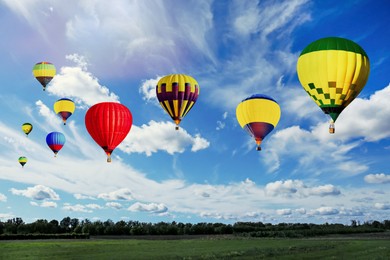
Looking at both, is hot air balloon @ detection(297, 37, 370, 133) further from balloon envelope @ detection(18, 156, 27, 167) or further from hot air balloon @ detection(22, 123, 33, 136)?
balloon envelope @ detection(18, 156, 27, 167)

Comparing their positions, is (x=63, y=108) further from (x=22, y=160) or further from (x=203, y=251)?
(x=203, y=251)

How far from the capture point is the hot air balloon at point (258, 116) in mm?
54125

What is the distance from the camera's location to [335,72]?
39.3m

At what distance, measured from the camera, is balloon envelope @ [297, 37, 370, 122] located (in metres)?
39.3

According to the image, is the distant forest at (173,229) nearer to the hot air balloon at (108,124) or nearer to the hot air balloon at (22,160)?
the hot air balloon at (22,160)

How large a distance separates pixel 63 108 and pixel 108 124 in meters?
37.9

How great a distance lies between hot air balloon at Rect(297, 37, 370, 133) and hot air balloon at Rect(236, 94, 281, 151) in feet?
45.3

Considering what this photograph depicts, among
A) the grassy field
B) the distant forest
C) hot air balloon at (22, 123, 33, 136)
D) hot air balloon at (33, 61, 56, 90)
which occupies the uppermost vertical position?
hot air balloon at (33, 61, 56, 90)

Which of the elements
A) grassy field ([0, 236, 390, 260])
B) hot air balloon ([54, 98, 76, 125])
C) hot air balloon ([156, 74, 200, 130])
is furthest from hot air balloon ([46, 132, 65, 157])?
hot air balloon ([156, 74, 200, 130])

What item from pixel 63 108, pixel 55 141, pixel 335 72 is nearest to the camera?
pixel 335 72

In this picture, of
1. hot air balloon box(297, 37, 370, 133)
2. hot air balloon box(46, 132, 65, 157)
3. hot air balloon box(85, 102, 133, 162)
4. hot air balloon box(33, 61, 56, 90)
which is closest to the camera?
hot air balloon box(297, 37, 370, 133)

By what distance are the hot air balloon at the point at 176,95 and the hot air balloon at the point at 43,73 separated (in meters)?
35.3

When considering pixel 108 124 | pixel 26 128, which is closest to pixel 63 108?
pixel 26 128

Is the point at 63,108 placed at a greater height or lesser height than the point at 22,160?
greater
